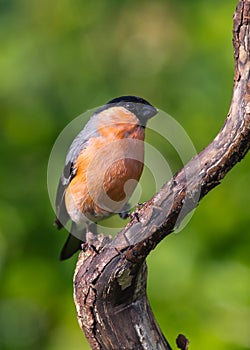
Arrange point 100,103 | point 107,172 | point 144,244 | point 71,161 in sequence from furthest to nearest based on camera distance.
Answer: point 100,103, point 71,161, point 107,172, point 144,244

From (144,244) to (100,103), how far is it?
2.71m

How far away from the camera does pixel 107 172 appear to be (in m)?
4.49

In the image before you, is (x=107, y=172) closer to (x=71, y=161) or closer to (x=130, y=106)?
(x=130, y=106)

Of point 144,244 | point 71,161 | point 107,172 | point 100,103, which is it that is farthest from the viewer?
point 100,103

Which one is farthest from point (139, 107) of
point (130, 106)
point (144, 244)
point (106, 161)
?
point (144, 244)

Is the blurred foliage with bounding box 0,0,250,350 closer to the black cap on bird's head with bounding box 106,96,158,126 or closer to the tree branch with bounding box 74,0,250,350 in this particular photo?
the black cap on bird's head with bounding box 106,96,158,126

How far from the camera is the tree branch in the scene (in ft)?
10.6

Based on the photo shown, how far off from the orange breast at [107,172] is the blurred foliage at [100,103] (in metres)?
0.87

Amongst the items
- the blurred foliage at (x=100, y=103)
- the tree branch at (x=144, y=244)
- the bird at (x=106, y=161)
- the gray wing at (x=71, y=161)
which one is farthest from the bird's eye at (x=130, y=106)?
the blurred foliage at (x=100, y=103)

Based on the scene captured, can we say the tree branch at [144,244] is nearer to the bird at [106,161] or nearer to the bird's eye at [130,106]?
the bird at [106,161]

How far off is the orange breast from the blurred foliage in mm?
870

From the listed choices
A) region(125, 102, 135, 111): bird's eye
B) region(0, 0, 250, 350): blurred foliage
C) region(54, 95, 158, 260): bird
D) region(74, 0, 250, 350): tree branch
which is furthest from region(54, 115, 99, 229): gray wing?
region(74, 0, 250, 350): tree branch

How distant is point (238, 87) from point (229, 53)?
9.65 ft

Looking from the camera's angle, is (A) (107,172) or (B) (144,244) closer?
(B) (144,244)
